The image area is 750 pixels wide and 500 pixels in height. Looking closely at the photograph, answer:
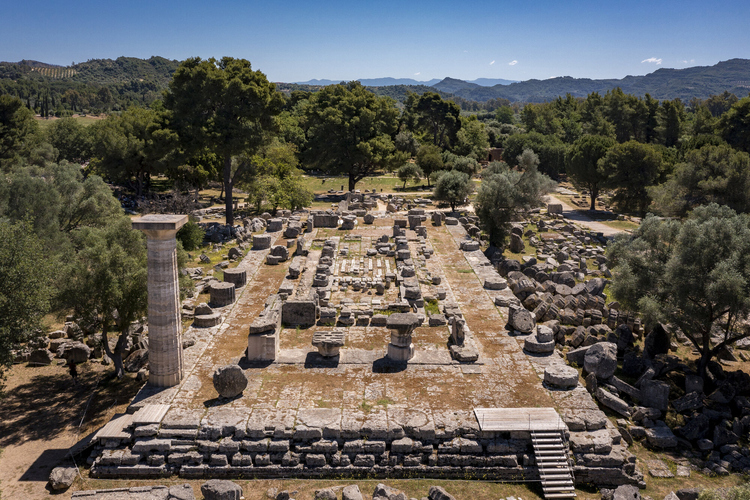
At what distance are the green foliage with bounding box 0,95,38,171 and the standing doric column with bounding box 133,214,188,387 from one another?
122ft

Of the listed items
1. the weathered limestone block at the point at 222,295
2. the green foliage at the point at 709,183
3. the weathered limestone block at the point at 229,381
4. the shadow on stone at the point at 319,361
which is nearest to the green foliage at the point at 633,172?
the green foliage at the point at 709,183

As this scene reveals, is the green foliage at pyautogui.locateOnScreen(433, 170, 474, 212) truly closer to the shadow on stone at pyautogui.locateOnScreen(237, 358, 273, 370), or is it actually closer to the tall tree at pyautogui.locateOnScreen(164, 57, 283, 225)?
the tall tree at pyautogui.locateOnScreen(164, 57, 283, 225)

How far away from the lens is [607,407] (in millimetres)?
17172

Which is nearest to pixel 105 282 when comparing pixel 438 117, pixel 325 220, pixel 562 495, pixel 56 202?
pixel 56 202

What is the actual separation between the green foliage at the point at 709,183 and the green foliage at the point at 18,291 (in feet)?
128

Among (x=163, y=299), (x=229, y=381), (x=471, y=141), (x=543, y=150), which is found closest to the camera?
(x=229, y=381)

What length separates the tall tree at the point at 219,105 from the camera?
1387 inches

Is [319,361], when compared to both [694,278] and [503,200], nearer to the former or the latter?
[694,278]

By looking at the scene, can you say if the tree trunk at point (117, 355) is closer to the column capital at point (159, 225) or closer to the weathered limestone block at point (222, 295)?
the weathered limestone block at point (222, 295)

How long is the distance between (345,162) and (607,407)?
3854cm

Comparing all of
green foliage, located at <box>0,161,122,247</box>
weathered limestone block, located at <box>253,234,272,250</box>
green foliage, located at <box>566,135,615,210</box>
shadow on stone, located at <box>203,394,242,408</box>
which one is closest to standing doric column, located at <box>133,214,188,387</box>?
shadow on stone, located at <box>203,394,242,408</box>

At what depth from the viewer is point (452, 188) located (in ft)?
152

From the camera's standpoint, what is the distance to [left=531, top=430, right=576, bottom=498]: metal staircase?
43.4ft

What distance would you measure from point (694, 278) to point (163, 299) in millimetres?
17595
